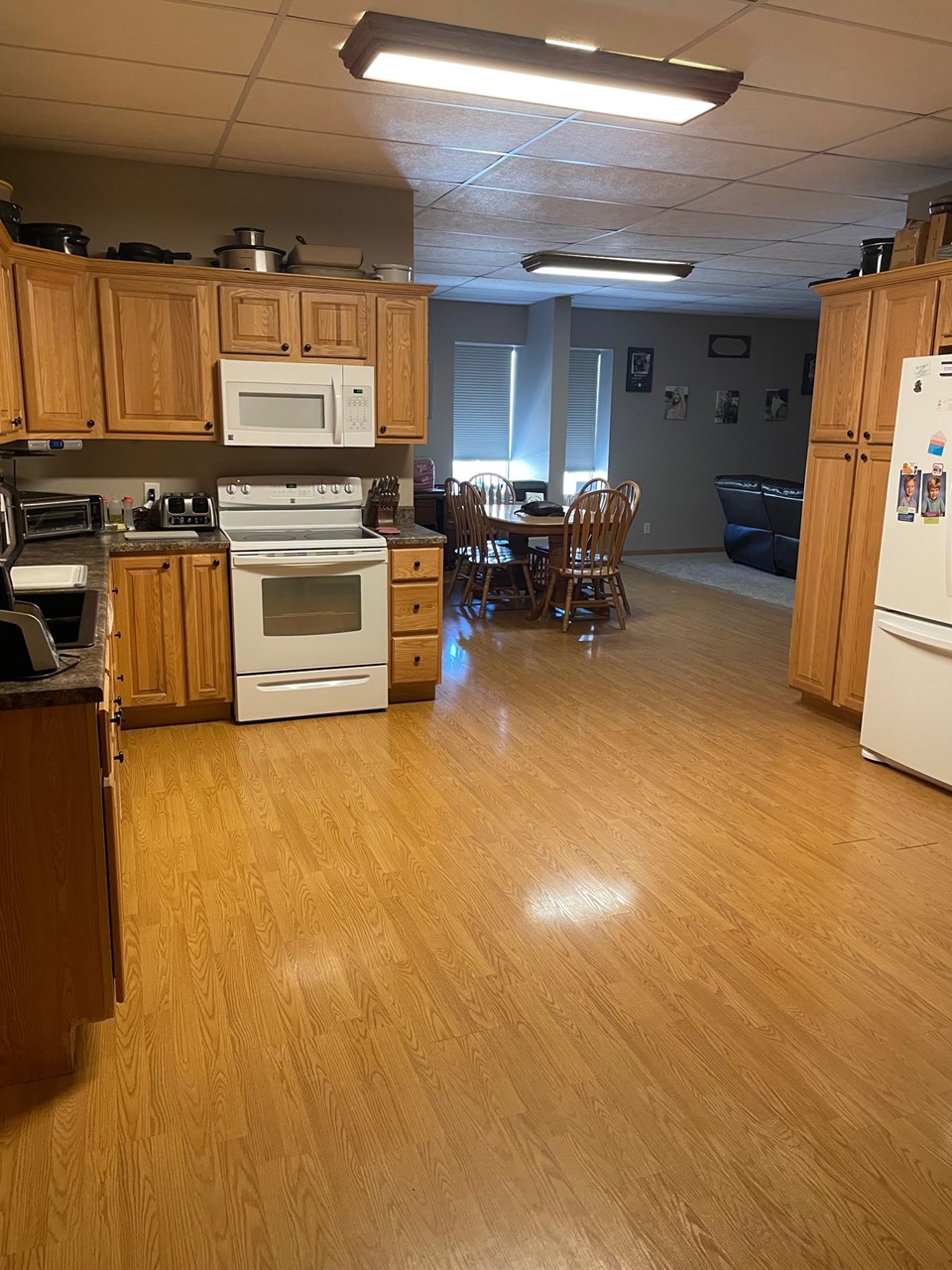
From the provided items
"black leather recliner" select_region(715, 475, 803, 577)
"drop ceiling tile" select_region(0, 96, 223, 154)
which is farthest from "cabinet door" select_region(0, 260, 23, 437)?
"black leather recliner" select_region(715, 475, 803, 577)

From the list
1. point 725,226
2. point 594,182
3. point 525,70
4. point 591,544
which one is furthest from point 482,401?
point 525,70

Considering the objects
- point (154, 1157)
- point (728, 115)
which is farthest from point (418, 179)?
point (154, 1157)

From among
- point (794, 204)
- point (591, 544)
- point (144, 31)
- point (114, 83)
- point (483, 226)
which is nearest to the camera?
point (144, 31)

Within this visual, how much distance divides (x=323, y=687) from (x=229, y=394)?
1466 mm

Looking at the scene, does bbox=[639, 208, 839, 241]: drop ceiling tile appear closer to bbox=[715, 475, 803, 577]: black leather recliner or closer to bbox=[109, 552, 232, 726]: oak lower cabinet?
bbox=[715, 475, 803, 577]: black leather recliner

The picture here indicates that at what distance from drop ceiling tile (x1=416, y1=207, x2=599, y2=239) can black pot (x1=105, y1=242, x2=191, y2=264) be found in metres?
1.61

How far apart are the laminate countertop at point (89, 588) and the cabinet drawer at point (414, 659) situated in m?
1.01

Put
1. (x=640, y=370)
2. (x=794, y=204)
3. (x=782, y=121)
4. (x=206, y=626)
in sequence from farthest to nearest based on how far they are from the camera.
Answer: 1. (x=640, y=370)
2. (x=794, y=204)
3. (x=206, y=626)
4. (x=782, y=121)

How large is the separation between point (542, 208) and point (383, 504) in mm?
1882

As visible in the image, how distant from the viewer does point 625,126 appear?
11.6ft

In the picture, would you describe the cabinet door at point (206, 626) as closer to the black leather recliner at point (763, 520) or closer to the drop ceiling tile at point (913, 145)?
the drop ceiling tile at point (913, 145)

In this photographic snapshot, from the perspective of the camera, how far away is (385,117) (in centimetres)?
352

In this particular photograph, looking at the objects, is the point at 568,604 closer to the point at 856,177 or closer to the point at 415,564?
the point at 415,564

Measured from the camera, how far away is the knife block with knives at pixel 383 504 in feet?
15.9
